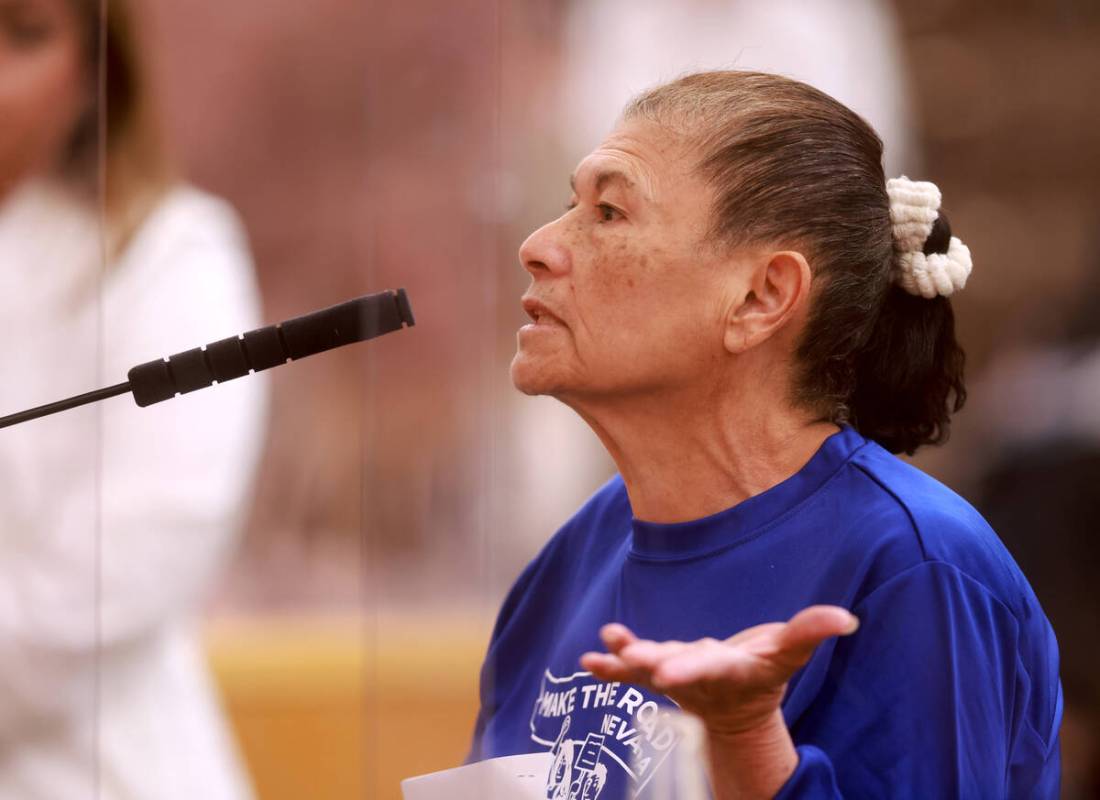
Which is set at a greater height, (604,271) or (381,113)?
(381,113)

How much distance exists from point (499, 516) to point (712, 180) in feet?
0.96

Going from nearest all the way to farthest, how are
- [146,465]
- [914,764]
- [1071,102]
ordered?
[914,764]
[146,465]
[1071,102]

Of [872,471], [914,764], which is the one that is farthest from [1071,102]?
[914,764]

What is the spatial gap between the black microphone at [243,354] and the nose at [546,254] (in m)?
0.24

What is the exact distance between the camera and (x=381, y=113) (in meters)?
1.09

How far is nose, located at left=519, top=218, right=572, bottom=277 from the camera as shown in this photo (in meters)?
1.17

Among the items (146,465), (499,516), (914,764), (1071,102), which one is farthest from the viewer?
(1071,102)

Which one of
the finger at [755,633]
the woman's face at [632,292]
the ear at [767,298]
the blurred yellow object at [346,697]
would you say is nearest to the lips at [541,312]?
the woman's face at [632,292]

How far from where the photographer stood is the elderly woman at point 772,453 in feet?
3.28

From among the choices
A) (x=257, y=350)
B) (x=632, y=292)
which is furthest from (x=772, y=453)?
(x=257, y=350)

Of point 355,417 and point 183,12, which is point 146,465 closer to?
point 355,417

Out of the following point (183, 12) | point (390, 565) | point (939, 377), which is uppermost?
point (183, 12)

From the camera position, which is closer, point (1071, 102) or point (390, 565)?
point (390, 565)

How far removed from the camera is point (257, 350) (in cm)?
92
